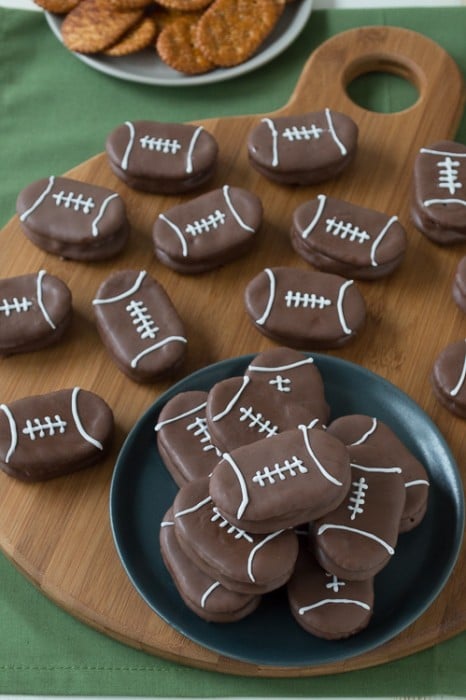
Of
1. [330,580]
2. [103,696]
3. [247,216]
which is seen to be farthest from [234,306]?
[103,696]

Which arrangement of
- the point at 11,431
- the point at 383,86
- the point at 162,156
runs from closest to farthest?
1. the point at 11,431
2. the point at 162,156
3. the point at 383,86

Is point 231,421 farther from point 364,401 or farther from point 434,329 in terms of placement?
point 434,329

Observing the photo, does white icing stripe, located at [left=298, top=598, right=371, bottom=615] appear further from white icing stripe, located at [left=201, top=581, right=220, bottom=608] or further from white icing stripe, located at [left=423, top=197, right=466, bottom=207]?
white icing stripe, located at [left=423, top=197, right=466, bottom=207]

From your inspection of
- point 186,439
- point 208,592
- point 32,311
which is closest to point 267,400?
point 186,439

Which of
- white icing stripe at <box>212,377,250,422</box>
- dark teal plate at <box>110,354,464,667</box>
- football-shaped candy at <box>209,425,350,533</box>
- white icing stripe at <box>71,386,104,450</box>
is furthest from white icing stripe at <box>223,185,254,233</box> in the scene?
football-shaped candy at <box>209,425,350,533</box>

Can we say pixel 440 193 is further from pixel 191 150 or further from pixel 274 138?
pixel 191 150

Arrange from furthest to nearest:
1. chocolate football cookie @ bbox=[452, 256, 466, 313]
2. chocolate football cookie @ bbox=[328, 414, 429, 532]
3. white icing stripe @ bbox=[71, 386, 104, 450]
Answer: chocolate football cookie @ bbox=[452, 256, 466, 313] < white icing stripe @ bbox=[71, 386, 104, 450] < chocolate football cookie @ bbox=[328, 414, 429, 532]
